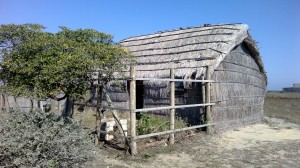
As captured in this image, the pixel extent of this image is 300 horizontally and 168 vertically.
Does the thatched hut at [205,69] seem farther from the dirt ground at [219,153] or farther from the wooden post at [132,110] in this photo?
the wooden post at [132,110]

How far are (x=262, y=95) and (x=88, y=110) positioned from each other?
801 centimetres

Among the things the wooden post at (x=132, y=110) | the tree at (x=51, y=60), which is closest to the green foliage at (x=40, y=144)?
the tree at (x=51, y=60)

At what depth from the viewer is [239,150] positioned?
820 centimetres

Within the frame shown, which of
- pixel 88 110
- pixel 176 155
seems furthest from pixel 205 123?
pixel 88 110

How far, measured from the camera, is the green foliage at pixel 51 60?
18.5ft

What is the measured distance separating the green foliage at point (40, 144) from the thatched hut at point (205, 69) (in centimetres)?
593

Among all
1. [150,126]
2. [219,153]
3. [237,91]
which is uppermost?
[237,91]

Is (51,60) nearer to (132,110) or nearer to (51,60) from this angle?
(51,60)

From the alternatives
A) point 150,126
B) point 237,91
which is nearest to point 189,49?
point 237,91

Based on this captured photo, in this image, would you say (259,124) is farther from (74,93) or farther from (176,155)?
(74,93)

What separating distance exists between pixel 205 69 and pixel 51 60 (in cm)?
565

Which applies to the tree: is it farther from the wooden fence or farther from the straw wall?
the straw wall

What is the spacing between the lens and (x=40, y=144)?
14.7 feet

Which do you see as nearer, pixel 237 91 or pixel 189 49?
pixel 189 49
